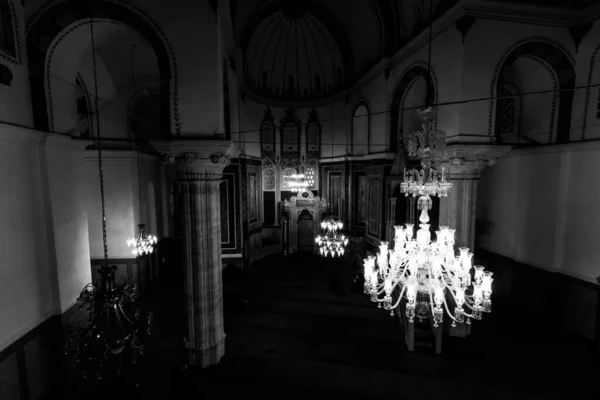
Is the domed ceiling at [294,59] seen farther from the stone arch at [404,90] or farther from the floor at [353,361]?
the floor at [353,361]

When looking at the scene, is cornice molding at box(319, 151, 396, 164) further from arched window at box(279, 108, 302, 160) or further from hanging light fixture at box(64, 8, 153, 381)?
hanging light fixture at box(64, 8, 153, 381)

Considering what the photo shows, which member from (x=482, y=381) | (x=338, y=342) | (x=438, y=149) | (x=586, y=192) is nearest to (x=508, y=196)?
(x=586, y=192)

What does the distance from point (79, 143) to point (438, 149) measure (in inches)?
231

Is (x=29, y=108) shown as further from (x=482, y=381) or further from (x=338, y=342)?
(x=482, y=381)

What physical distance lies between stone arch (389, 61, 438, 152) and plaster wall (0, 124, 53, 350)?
744 cm

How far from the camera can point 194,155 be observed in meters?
5.01

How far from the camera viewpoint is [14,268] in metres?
3.95

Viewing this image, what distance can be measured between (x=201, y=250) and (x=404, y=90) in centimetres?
692

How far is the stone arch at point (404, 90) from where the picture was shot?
21.7ft

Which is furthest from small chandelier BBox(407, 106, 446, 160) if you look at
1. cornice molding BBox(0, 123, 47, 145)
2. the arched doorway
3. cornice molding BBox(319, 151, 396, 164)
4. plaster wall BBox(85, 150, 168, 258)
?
the arched doorway

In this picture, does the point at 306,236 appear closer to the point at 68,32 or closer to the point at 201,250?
the point at 201,250

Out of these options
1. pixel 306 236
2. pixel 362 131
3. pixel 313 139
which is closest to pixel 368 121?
pixel 362 131

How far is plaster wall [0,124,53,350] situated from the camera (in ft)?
12.5

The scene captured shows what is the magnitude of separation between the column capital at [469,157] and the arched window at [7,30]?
7.10 m
